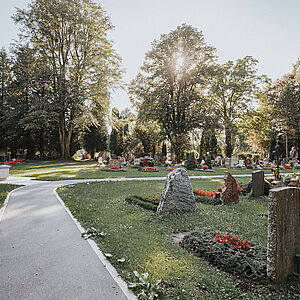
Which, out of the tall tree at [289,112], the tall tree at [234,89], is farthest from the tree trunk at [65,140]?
the tall tree at [289,112]

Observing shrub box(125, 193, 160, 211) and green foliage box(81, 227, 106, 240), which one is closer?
green foliage box(81, 227, 106, 240)

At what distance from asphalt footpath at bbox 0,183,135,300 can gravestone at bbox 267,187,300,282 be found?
75.7 inches

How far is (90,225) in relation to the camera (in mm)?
5020

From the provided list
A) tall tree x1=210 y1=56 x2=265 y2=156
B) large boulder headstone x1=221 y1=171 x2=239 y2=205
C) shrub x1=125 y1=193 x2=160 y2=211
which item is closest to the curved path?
shrub x1=125 y1=193 x2=160 y2=211

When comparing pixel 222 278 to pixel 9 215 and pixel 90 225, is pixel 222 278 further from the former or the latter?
pixel 9 215

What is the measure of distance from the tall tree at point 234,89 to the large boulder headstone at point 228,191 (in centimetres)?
2468

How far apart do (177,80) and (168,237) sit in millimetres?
26599

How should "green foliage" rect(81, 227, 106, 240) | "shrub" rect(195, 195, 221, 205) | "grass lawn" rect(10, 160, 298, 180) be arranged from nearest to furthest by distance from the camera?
"green foliage" rect(81, 227, 106, 240) → "shrub" rect(195, 195, 221, 205) → "grass lawn" rect(10, 160, 298, 180)

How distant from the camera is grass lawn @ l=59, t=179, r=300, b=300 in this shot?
8.95ft

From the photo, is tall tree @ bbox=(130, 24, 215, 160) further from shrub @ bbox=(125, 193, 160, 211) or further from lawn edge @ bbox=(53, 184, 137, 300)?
lawn edge @ bbox=(53, 184, 137, 300)

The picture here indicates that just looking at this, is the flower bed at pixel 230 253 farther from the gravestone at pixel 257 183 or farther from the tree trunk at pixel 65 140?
the tree trunk at pixel 65 140

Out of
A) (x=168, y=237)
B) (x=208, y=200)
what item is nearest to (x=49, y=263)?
(x=168, y=237)

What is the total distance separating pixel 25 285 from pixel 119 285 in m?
1.18

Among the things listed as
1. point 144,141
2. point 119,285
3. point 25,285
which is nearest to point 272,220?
point 119,285
